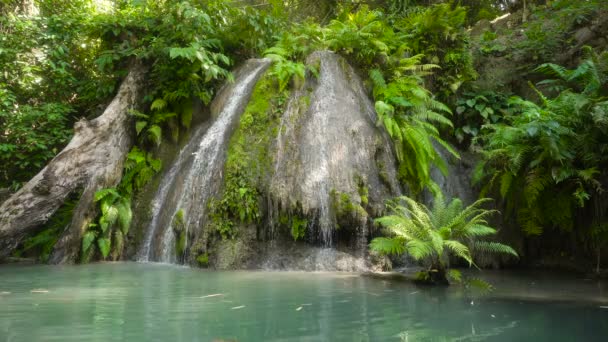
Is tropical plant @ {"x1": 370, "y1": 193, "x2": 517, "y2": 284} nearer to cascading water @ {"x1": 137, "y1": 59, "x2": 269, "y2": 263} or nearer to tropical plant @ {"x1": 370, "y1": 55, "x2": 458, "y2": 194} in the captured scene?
tropical plant @ {"x1": 370, "y1": 55, "x2": 458, "y2": 194}

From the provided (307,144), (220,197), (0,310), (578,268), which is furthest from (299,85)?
(0,310)

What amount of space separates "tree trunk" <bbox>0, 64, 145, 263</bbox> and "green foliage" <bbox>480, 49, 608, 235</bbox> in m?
6.83

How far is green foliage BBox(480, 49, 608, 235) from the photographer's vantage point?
6.59m

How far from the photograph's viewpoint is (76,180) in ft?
29.1

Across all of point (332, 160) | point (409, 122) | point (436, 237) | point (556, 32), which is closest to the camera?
point (436, 237)

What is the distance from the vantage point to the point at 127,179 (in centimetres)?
939

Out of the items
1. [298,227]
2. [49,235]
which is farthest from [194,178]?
[49,235]

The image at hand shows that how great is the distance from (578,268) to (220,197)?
5620 millimetres

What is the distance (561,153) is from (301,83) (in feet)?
14.3

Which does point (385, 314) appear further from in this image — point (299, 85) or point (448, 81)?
point (448, 81)

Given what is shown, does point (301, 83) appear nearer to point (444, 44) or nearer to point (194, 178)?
point (194, 178)

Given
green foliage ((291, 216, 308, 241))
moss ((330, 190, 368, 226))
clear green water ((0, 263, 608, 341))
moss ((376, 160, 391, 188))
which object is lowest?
clear green water ((0, 263, 608, 341))

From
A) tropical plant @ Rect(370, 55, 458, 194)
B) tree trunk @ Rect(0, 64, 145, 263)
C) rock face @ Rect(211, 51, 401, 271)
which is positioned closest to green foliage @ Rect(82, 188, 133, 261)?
tree trunk @ Rect(0, 64, 145, 263)

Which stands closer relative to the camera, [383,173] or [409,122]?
[383,173]
